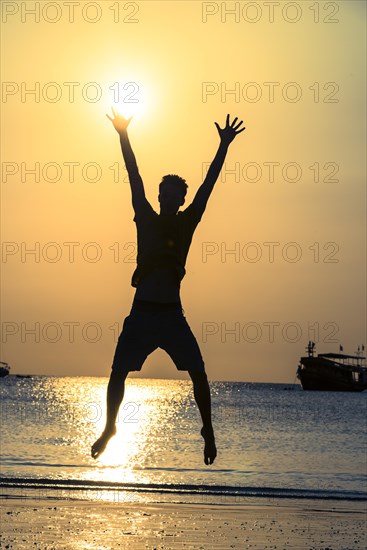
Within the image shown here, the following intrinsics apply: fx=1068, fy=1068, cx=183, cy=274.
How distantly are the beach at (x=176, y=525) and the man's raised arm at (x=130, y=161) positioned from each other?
29.6 metres

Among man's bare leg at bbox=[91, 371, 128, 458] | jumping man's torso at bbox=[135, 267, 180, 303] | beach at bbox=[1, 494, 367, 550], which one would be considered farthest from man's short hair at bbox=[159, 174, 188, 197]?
beach at bbox=[1, 494, 367, 550]

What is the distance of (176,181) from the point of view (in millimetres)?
10961

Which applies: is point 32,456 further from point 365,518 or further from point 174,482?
point 365,518

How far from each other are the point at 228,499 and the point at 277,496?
15.8 ft

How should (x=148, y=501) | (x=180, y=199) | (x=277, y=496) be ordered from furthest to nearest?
(x=277, y=496)
(x=148, y=501)
(x=180, y=199)

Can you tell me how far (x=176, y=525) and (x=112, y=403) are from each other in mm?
36447

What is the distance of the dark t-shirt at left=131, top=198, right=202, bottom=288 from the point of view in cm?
1097

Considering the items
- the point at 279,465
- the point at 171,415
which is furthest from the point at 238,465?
the point at 171,415

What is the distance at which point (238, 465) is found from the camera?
87.1 m

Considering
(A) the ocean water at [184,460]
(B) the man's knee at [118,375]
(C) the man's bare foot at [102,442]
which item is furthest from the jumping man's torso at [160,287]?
(A) the ocean water at [184,460]

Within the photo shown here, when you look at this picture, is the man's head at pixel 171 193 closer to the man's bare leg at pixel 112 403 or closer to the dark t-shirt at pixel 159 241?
the dark t-shirt at pixel 159 241

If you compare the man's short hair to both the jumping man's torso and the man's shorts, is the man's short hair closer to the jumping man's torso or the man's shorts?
the jumping man's torso

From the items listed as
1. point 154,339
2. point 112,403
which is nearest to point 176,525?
point 112,403

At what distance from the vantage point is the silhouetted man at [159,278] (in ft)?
36.1
